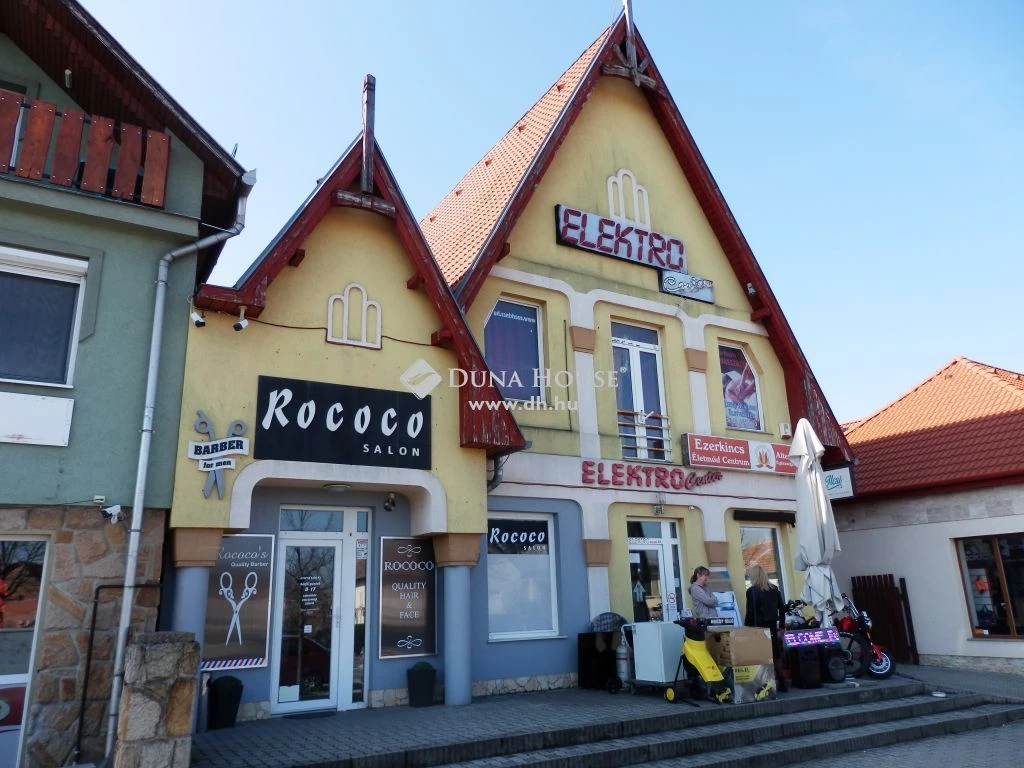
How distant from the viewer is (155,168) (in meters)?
8.80

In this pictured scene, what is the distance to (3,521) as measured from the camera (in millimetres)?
7570

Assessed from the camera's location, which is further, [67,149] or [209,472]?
[209,472]

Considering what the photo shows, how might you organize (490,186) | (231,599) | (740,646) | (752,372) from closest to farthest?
(231,599) → (740,646) → (490,186) → (752,372)

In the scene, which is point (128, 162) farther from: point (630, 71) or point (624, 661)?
point (630, 71)

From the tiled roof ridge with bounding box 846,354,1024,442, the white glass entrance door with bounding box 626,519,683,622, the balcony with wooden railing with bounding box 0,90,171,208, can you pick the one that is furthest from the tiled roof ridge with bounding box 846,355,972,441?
the balcony with wooden railing with bounding box 0,90,171,208

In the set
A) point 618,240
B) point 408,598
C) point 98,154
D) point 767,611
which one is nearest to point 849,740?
point 767,611

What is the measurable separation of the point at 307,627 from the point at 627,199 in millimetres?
9235

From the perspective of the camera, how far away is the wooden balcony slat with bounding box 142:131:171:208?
865cm

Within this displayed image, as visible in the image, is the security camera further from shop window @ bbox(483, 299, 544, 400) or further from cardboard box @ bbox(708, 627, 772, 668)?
cardboard box @ bbox(708, 627, 772, 668)

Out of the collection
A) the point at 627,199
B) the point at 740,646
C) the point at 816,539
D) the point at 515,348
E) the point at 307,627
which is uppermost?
the point at 627,199

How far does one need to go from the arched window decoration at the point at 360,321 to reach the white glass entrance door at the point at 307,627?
2.60 metres

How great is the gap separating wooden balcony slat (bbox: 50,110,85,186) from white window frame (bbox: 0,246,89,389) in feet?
2.59

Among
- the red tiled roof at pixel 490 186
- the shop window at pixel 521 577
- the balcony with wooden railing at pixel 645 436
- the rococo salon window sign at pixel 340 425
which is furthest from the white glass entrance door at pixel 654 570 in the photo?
the red tiled roof at pixel 490 186
